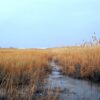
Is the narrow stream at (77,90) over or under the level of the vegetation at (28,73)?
under

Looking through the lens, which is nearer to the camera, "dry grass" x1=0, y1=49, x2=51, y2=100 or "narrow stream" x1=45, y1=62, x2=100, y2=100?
"dry grass" x1=0, y1=49, x2=51, y2=100

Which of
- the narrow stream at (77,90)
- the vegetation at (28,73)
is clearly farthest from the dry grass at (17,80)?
the narrow stream at (77,90)

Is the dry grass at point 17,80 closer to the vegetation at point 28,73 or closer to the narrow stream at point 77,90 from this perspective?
the vegetation at point 28,73

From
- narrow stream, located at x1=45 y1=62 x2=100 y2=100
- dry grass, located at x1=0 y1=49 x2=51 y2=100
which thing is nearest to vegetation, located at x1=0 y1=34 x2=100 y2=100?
dry grass, located at x1=0 y1=49 x2=51 y2=100

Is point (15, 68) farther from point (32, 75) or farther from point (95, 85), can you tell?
point (95, 85)

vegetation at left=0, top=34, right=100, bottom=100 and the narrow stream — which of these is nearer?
vegetation at left=0, top=34, right=100, bottom=100

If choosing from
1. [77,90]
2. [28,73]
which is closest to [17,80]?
[28,73]

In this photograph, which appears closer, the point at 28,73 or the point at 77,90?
the point at 77,90

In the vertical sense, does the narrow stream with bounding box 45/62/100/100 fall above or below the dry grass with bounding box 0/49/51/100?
below

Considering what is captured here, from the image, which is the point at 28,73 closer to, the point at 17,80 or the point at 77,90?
the point at 17,80

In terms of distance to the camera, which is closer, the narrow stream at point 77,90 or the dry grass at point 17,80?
the dry grass at point 17,80

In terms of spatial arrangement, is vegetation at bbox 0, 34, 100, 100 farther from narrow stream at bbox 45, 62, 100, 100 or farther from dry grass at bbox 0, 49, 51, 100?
narrow stream at bbox 45, 62, 100, 100

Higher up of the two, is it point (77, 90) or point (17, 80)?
point (17, 80)

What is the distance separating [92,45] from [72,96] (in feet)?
20.7
